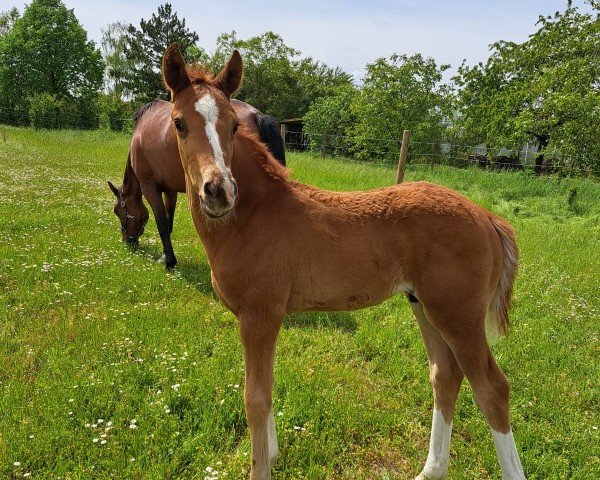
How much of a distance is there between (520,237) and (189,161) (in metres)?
7.06

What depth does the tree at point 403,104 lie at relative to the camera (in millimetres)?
20078

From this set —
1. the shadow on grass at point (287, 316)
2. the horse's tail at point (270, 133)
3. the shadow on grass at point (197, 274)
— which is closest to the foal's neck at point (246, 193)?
the shadow on grass at point (287, 316)

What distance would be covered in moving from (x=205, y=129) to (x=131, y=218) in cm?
482

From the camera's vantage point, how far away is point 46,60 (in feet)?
126

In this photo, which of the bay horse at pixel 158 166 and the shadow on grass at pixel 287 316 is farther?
the bay horse at pixel 158 166

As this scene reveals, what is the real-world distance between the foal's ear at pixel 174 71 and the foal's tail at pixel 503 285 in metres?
1.88

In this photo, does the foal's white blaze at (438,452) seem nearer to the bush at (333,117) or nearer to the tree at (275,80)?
the bush at (333,117)

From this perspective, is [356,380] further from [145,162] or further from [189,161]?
[145,162]

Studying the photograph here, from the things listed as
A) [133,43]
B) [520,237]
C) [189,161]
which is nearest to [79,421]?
[189,161]

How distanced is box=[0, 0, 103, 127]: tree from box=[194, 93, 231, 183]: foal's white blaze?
41451 mm

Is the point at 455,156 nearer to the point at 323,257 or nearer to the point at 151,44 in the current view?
the point at 323,257

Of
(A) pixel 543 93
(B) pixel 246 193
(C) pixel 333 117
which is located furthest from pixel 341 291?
(C) pixel 333 117

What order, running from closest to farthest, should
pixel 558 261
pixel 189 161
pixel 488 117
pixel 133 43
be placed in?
pixel 189 161, pixel 558 261, pixel 488 117, pixel 133 43

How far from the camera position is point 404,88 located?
803 inches
